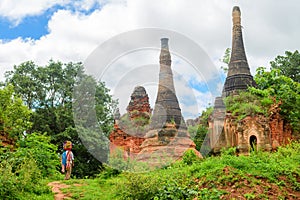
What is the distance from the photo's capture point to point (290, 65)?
32344 mm

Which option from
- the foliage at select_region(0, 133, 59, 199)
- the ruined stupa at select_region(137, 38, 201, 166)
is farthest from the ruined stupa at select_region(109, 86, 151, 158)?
the foliage at select_region(0, 133, 59, 199)

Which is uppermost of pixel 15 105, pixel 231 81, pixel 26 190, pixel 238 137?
pixel 231 81

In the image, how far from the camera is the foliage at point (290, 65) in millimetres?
32034

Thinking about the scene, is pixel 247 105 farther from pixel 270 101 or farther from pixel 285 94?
pixel 285 94

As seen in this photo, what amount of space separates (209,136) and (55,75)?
1305cm

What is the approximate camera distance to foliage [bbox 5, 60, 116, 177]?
27.3m

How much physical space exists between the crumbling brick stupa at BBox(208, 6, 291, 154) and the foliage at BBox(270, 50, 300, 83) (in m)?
8.36

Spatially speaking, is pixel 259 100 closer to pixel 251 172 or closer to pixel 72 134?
pixel 251 172

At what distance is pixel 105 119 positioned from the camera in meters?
29.6

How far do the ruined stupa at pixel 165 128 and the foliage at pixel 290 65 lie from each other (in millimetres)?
11864

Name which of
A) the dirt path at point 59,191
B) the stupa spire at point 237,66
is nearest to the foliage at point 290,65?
the stupa spire at point 237,66

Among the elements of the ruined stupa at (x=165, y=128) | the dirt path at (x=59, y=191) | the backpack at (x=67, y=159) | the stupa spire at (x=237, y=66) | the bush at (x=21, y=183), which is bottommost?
the dirt path at (x=59, y=191)

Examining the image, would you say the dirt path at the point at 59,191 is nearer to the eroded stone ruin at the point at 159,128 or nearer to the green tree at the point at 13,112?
the eroded stone ruin at the point at 159,128

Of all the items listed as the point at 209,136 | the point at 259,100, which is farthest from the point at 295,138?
the point at 209,136
